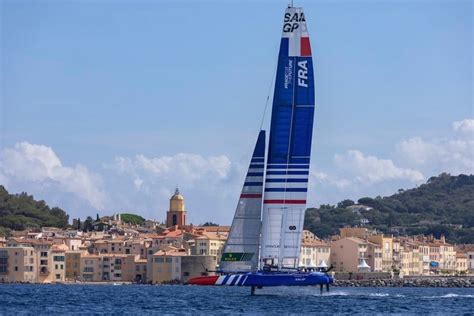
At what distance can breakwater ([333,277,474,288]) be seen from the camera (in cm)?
13698

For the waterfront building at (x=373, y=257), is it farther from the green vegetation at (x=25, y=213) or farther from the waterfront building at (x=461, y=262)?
the green vegetation at (x=25, y=213)

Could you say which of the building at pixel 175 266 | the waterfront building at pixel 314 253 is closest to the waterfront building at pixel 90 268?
the building at pixel 175 266

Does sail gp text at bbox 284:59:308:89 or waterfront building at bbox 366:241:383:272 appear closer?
sail gp text at bbox 284:59:308:89

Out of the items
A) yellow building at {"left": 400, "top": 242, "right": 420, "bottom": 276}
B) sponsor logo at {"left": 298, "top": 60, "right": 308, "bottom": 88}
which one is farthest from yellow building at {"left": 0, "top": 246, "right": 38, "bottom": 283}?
sponsor logo at {"left": 298, "top": 60, "right": 308, "bottom": 88}

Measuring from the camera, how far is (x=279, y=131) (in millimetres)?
71000

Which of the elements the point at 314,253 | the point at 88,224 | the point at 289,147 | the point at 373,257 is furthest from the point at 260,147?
the point at 88,224

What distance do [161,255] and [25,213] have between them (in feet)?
175

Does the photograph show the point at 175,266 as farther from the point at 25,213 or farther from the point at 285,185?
the point at 285,185

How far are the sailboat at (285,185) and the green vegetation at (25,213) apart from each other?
10449 cm

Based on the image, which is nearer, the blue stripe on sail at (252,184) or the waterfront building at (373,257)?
the blue stripe on sail at (252,184)

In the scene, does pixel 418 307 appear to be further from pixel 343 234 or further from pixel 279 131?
pixel 343 234

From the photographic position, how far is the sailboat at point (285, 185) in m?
70.2

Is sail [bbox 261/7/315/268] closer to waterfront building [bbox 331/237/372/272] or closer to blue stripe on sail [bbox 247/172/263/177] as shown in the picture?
blue stripe on sail [bbox 247/172/263/177]

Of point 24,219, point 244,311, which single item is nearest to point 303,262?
point 24,219
